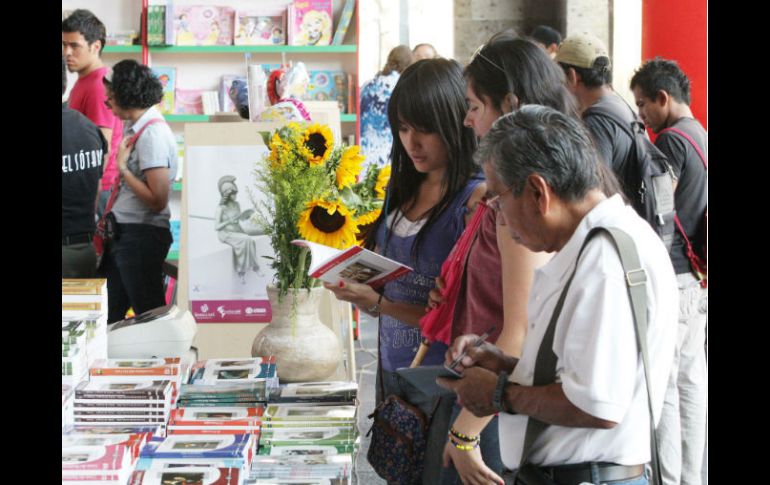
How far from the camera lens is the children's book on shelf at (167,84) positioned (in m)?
6.32

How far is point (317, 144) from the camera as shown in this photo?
8.23 ft

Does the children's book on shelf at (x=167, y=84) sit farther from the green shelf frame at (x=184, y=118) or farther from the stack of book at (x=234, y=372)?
the stack of book at (x=234, y=372)

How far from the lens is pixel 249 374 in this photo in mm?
2270

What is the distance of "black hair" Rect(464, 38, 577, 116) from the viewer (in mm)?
1803

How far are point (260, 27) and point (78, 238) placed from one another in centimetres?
273

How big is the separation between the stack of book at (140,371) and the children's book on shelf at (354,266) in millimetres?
410

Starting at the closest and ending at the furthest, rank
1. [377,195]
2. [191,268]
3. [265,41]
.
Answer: [377,195] → [191,268] → [265,41]

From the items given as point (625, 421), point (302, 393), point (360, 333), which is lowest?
point (360, 333)

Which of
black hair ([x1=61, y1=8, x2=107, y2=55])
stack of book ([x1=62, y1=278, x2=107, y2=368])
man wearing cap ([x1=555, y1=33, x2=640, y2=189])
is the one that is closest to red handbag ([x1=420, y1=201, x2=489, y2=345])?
stack of book ([x1=62, y1=278, x2=107, y2=368])

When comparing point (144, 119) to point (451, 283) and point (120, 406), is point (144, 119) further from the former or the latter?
point (451, 283)
